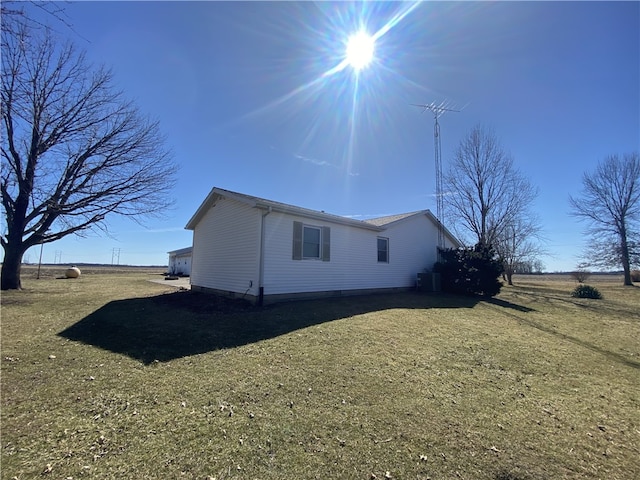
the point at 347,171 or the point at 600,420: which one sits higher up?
the point at 347,171

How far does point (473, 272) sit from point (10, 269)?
73.4ft

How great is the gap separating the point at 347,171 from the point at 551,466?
14040 millimetres

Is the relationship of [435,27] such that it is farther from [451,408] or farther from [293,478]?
[293,478]

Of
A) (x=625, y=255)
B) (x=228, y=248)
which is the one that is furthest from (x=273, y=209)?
(x=625, y=255)

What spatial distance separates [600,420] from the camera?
3.53m

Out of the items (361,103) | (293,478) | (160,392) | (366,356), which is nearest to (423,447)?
(293,478)

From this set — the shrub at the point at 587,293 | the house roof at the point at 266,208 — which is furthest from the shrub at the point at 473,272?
the shrub at the point at 587,293

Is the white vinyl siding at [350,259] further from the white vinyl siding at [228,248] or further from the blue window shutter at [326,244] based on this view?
the white vinyl siding at [228,248]

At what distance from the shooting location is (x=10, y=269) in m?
12.9

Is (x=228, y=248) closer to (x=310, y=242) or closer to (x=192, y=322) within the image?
(x=310, y=242)

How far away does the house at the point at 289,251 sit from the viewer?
9.90 metres

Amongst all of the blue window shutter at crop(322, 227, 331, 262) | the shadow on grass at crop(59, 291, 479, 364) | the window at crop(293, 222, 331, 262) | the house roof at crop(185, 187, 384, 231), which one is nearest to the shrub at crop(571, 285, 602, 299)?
the shadow on grass at crop(59, 291, 479, 364)

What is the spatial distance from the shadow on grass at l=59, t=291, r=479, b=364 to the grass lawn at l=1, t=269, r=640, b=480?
0.24ft

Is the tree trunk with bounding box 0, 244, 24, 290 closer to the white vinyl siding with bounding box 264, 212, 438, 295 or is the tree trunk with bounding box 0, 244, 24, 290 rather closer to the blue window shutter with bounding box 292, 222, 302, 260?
the white vinyl siding with bounding box 264, 212, 438, 295
